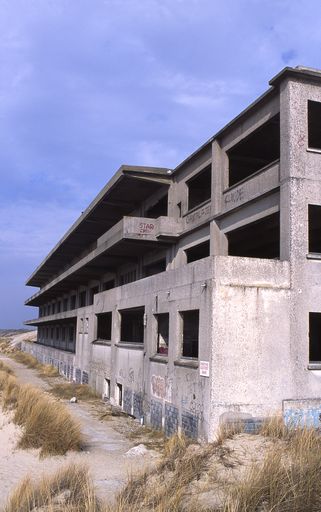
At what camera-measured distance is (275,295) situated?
12.6 meters

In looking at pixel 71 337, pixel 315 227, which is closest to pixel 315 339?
pixel 315 227

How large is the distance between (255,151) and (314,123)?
312 centimetres

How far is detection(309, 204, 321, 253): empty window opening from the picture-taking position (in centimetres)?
1587

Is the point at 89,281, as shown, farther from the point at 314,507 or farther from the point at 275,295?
the point at 314,507

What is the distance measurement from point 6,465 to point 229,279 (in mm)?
5980

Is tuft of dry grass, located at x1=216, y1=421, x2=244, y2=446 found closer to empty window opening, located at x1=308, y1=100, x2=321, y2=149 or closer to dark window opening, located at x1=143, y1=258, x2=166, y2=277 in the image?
empty window opening, located at x1=308, y1=100, x2=321, y2=149

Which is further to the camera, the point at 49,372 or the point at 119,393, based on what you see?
the point at 49,372

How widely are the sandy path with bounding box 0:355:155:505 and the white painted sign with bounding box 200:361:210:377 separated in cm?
206

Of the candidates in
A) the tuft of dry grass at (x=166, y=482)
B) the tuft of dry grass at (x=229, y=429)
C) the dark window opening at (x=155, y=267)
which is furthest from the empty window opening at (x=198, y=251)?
the tuft of dry grass at (x=166, y=482)

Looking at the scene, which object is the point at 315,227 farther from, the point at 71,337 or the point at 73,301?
the point at 73,301

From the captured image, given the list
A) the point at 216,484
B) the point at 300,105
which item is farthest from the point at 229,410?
the point at 300,105

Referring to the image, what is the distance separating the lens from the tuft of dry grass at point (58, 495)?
6555 mm

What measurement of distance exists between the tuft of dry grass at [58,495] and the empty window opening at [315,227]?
918cm

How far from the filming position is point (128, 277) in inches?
1249
